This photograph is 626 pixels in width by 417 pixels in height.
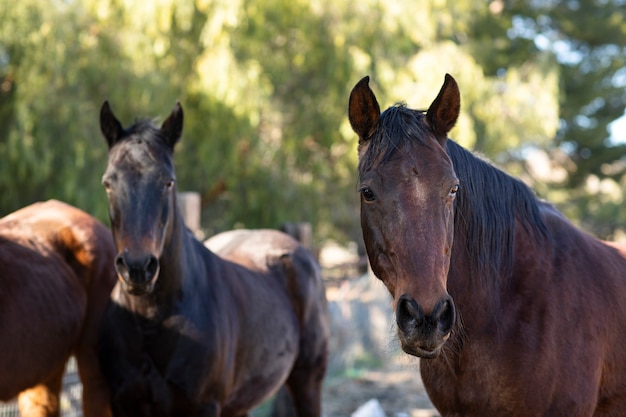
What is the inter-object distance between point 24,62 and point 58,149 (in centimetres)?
119

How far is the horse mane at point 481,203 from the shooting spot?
2.65 meters

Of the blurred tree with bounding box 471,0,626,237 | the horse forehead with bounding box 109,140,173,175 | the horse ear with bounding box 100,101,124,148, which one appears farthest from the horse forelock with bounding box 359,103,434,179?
the blurred tree with bounding box 471,0,626,237

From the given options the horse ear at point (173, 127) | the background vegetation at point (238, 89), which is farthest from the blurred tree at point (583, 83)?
the horse ear at point (173, 127)

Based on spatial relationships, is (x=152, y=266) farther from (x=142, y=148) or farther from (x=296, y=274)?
(x=296, y=274)

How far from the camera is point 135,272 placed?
3543 mm

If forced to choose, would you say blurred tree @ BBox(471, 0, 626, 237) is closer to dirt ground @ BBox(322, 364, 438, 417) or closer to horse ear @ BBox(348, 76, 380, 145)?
dirt ground @ BBox(322, 364, 438, 417)

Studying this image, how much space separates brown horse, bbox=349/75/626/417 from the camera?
2.45 meters

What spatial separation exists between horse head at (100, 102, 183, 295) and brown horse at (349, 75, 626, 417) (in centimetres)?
140

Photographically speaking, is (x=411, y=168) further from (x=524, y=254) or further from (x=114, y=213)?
(x=114, y=213)

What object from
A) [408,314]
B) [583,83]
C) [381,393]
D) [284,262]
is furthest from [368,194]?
[583,83]

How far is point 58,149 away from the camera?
30.4ft

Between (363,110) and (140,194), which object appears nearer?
(363,110)

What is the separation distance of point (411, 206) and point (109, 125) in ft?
7.48

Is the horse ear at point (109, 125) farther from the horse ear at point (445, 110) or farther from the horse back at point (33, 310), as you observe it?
the horse ear at point (445, 110)
